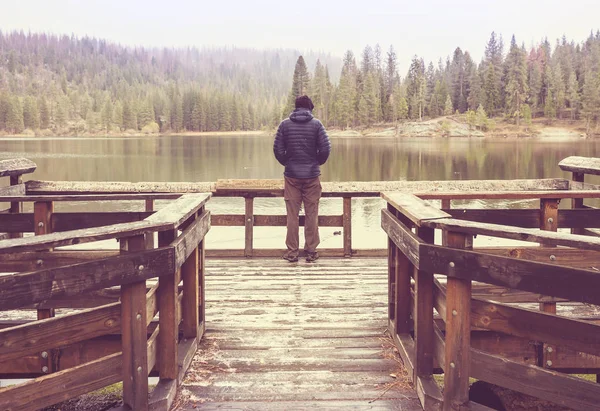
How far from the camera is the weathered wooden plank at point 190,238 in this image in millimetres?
3879

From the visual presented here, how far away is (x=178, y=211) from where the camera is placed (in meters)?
4.10

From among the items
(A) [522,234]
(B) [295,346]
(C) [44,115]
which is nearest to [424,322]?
(A) [522,234]

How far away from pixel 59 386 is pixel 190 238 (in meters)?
1.44

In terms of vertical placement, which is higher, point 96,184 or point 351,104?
point 351,104

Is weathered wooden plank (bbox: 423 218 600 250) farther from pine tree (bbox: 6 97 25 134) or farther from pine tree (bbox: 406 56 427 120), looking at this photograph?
pine tree (bbox: 6 97 25 134)

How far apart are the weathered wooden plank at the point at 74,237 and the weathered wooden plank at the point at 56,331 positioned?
482 millimetres

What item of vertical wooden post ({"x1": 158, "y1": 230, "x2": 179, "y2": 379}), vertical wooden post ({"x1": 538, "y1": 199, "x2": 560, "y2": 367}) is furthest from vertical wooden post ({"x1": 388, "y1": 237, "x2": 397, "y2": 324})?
vertical wooden post ({"x1": 158, "y1": 230, "x2": 179, "y2": 379})

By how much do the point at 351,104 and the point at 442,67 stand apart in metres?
51.4

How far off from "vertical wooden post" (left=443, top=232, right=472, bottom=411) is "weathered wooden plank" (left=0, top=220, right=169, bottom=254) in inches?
71.1

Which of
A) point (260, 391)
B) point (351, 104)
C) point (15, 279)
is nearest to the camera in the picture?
point (15, 279)

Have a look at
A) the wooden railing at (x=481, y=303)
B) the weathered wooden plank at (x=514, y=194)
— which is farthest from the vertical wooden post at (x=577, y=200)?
the wooden railing at (x=481, y=303)

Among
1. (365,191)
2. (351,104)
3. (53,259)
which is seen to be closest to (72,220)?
(53,259)

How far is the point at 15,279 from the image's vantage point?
111 inches

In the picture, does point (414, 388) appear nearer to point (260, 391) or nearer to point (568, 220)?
point (260, 391)
